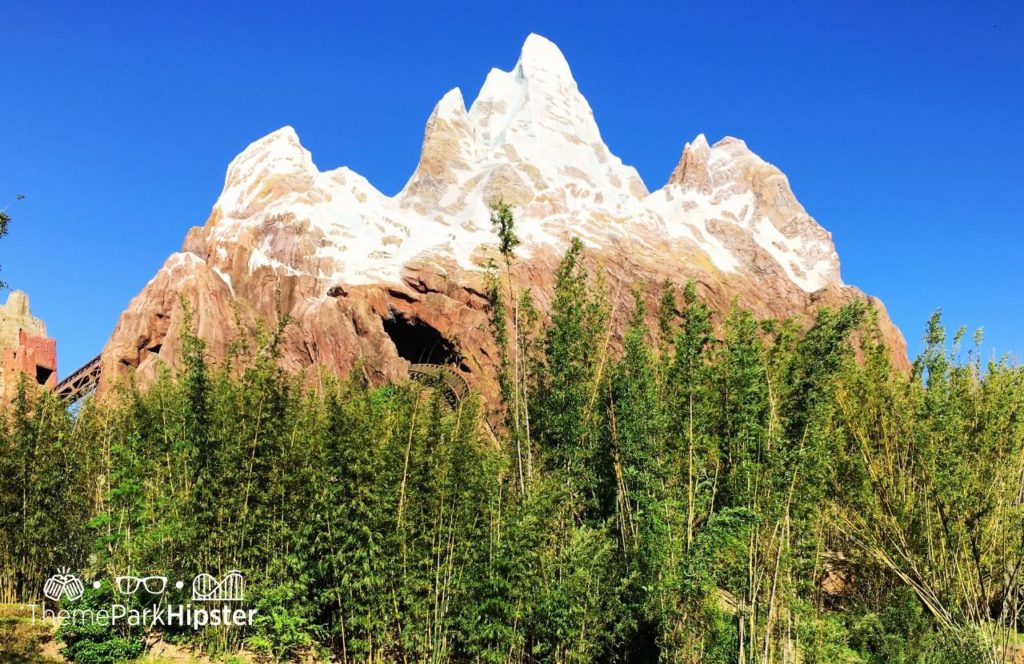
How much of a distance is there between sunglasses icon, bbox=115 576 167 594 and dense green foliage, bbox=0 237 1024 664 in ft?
0.57

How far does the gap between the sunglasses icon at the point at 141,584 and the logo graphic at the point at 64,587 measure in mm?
493

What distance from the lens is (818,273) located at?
6800cm

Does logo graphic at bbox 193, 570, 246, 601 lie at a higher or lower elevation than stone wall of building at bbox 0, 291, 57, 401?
lower

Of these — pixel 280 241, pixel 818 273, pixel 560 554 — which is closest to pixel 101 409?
pixel 560 554

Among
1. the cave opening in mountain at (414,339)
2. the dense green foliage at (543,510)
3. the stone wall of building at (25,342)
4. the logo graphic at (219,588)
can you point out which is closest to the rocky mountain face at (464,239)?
the cave opening in mountain at (414,339)

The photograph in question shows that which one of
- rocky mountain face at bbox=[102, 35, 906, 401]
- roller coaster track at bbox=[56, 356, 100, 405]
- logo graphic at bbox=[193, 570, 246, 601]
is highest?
rocky mountain face at bbox=[102, 35, 906, 401]

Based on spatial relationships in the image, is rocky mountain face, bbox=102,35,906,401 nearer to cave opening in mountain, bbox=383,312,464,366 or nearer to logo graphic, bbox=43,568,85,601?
cave opening in mountain, bbox=383,312,464,366

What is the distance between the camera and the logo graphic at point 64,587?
9.83 meters

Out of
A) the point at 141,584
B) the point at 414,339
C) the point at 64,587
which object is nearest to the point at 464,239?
the point at 414,339

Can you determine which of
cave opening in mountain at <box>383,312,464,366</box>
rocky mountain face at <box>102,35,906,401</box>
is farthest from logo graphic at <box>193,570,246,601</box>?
cave opening in mountain at <box>383,312,464,366</box>

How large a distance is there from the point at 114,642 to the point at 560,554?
638 centimetres

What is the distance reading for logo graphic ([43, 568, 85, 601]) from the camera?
9.83 metres

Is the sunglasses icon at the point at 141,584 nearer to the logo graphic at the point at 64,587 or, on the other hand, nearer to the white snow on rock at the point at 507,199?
the logo graphic at the point at 64,587

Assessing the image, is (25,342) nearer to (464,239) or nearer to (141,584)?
(464,239)
